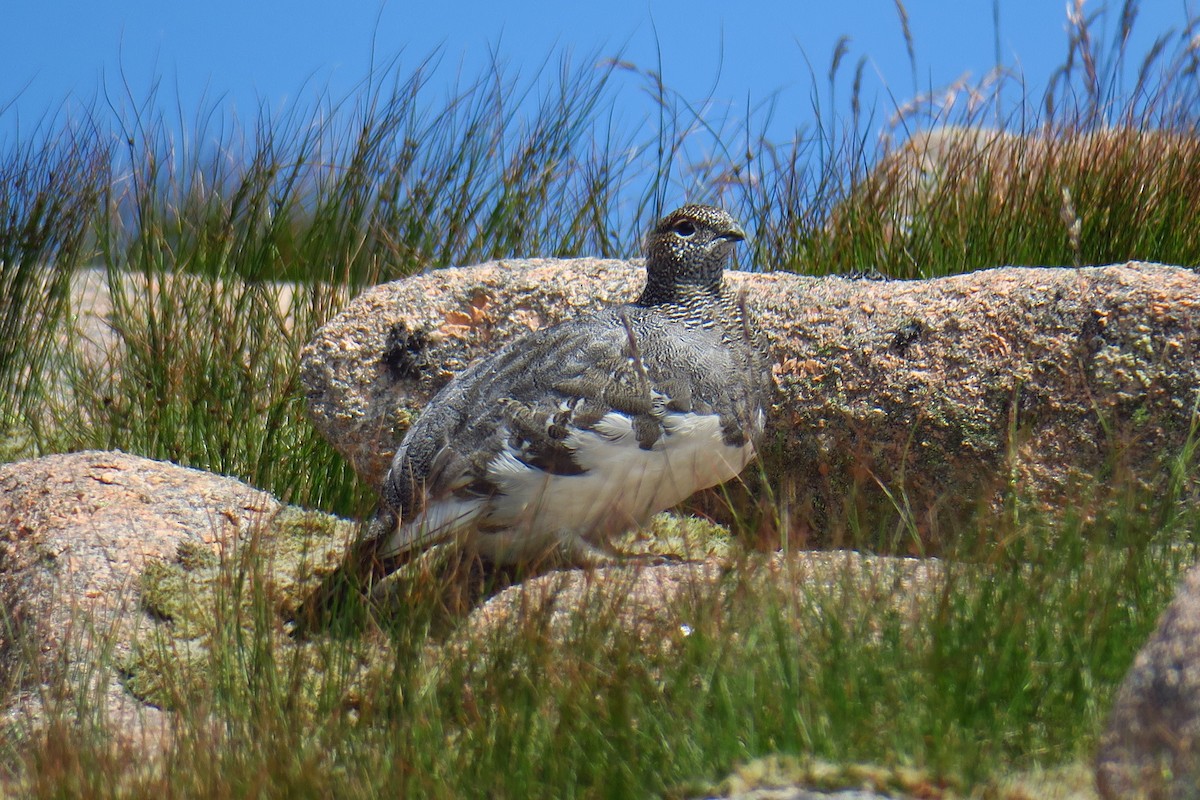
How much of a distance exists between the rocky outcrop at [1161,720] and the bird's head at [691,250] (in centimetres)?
238

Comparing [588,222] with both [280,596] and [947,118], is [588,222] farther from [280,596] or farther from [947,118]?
[280,596]

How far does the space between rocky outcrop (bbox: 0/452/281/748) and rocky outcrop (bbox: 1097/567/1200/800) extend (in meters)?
2.47

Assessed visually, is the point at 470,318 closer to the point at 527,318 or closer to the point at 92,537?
the point at 527,318

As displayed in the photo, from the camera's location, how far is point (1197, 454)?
4359 mm

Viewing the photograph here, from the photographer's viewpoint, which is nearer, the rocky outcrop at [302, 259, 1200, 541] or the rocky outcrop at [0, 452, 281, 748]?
the rocky outcrop at [0, 452, 281, 748]

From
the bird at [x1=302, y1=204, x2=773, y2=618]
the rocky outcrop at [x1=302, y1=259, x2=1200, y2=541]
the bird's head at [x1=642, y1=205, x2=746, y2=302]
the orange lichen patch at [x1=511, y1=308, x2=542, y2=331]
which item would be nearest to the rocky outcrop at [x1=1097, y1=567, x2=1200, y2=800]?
the bird at [x1=302, y1=204, x2=773, y2=618]

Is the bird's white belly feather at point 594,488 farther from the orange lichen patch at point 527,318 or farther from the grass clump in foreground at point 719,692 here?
the orange lichen patch at point 527,318

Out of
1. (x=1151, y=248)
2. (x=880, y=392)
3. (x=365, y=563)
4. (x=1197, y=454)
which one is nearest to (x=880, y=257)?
(x=1151, y=248)

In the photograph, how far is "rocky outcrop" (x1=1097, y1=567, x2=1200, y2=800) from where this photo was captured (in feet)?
6.45

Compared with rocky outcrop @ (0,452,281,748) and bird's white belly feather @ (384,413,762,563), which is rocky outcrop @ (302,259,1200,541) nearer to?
bird's white belly feather @ (384,413,762,563)

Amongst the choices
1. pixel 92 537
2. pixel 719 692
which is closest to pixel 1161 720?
pixel 719 692

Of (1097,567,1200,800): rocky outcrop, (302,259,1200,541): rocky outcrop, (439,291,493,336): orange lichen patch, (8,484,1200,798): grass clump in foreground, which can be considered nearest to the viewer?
(1097,567,1200,800): rocky outcrop

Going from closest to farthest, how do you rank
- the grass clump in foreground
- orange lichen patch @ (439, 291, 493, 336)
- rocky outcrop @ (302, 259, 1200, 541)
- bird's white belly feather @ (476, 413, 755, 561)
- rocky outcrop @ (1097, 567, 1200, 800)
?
rocky outcrop @ (1097, 567, 1200, 800)
the grass clump in foreground
bird's white belly feather @ (476, 413, 755, 561)
rocky outcrop @ (302, 259, 1200, 541)
orange lichen patch @ (439, 291, 493, 336)

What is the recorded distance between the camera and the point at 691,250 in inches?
170
